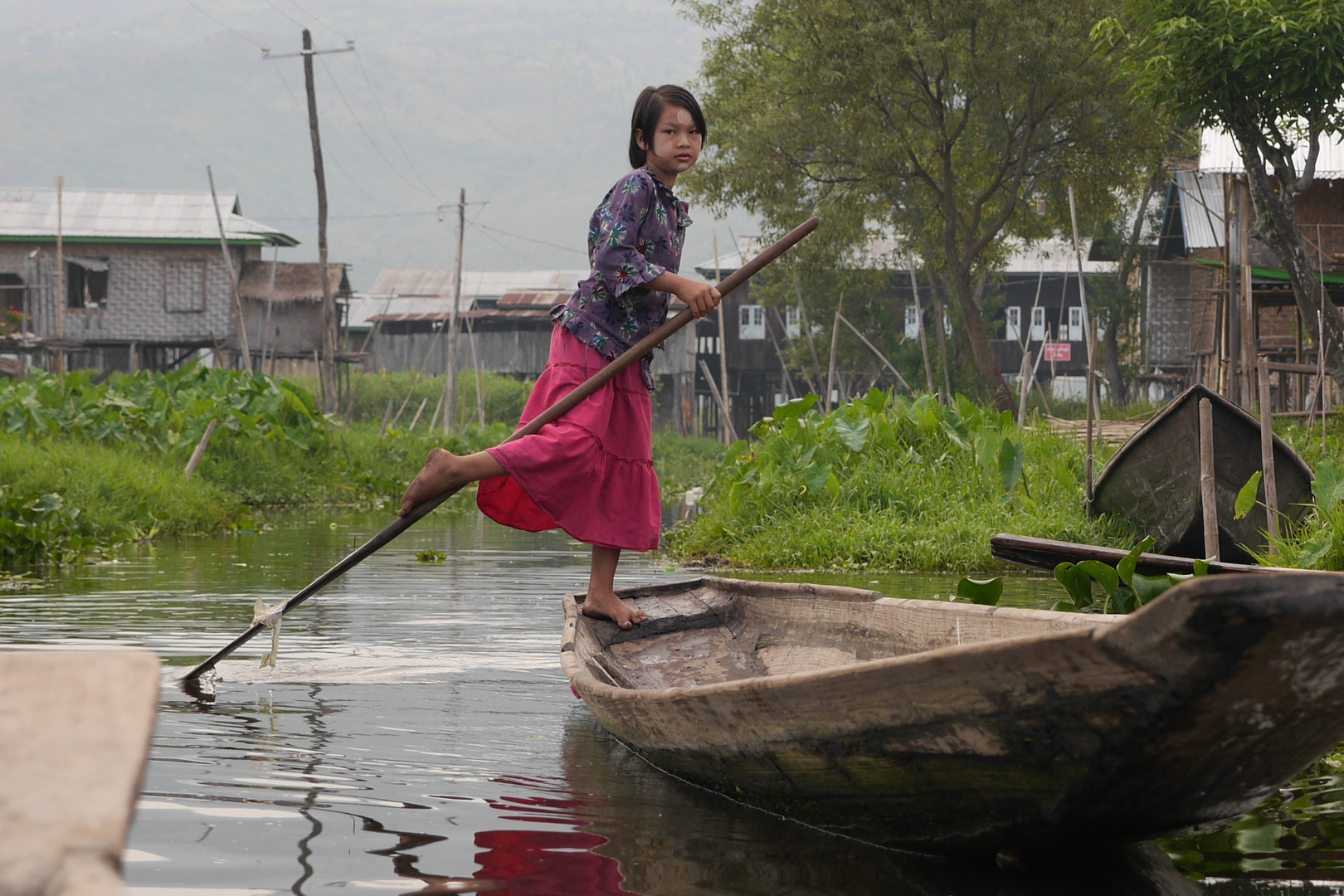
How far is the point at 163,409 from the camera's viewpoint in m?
10.4

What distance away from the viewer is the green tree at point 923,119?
14695mm

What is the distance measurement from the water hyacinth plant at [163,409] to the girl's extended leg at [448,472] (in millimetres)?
7732

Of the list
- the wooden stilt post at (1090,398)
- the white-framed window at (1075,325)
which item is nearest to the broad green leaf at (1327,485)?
the wooden stilt post at (1090,398)

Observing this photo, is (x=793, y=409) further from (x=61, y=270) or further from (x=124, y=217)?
(x=124, y=217)

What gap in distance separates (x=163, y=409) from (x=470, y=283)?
69.9ft

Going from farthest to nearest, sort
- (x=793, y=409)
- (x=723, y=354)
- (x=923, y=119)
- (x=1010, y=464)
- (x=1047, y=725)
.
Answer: (x=923, y=119) → (x=723, y=354) → (x=793, y=409) → (x=1010, y=464) → (x=1047, y=725)

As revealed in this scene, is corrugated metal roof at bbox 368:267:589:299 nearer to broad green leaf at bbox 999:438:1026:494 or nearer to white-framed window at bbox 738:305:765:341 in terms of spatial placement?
white-framed window at bbox 738:305:765:341

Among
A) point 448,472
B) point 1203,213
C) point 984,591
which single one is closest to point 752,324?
point 1203,213

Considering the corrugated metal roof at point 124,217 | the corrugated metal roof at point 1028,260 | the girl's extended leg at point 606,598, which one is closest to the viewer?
the girl's extended leg at point 606,598

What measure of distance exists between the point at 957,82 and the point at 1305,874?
1461cm

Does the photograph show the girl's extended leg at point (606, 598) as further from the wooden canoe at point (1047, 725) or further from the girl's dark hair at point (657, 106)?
the girl's dark hair at point (657, 106)

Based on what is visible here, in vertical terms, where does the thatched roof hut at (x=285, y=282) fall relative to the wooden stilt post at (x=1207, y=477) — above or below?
above

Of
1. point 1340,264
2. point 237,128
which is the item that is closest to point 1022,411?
point 1340,264

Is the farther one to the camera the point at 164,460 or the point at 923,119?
the point at 923,119
